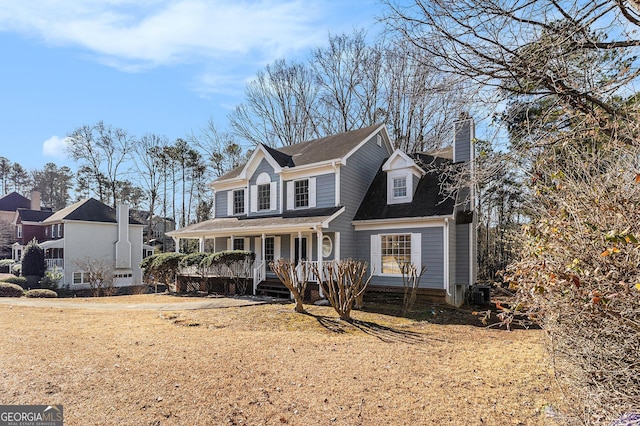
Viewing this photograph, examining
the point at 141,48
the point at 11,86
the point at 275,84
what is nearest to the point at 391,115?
the point at 275,84

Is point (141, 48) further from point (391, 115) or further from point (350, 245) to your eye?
point (391, 115)

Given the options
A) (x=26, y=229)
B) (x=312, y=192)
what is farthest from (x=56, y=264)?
(x=312, y=192)

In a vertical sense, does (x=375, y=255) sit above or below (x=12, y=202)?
below

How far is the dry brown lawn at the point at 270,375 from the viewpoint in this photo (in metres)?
4.04

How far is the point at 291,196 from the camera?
1673cm

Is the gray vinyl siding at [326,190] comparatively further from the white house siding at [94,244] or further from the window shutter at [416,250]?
the white house siding at [94,244]

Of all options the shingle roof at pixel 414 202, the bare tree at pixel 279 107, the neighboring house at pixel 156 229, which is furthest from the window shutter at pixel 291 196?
the neighboring house at pixel 156 229

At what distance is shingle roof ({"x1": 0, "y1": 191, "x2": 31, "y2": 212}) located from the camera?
39156 mm

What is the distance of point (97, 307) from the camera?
39.7ft

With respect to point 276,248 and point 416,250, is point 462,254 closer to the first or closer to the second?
point 416,250

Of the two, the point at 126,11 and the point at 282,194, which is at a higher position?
the point at 126,11

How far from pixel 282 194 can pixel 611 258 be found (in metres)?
14.5

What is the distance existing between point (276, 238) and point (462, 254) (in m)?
8.47

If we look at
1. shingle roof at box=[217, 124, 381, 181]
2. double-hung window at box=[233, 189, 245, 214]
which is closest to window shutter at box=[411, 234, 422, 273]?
shingle roof at box=[217, 124, 381, 181]
